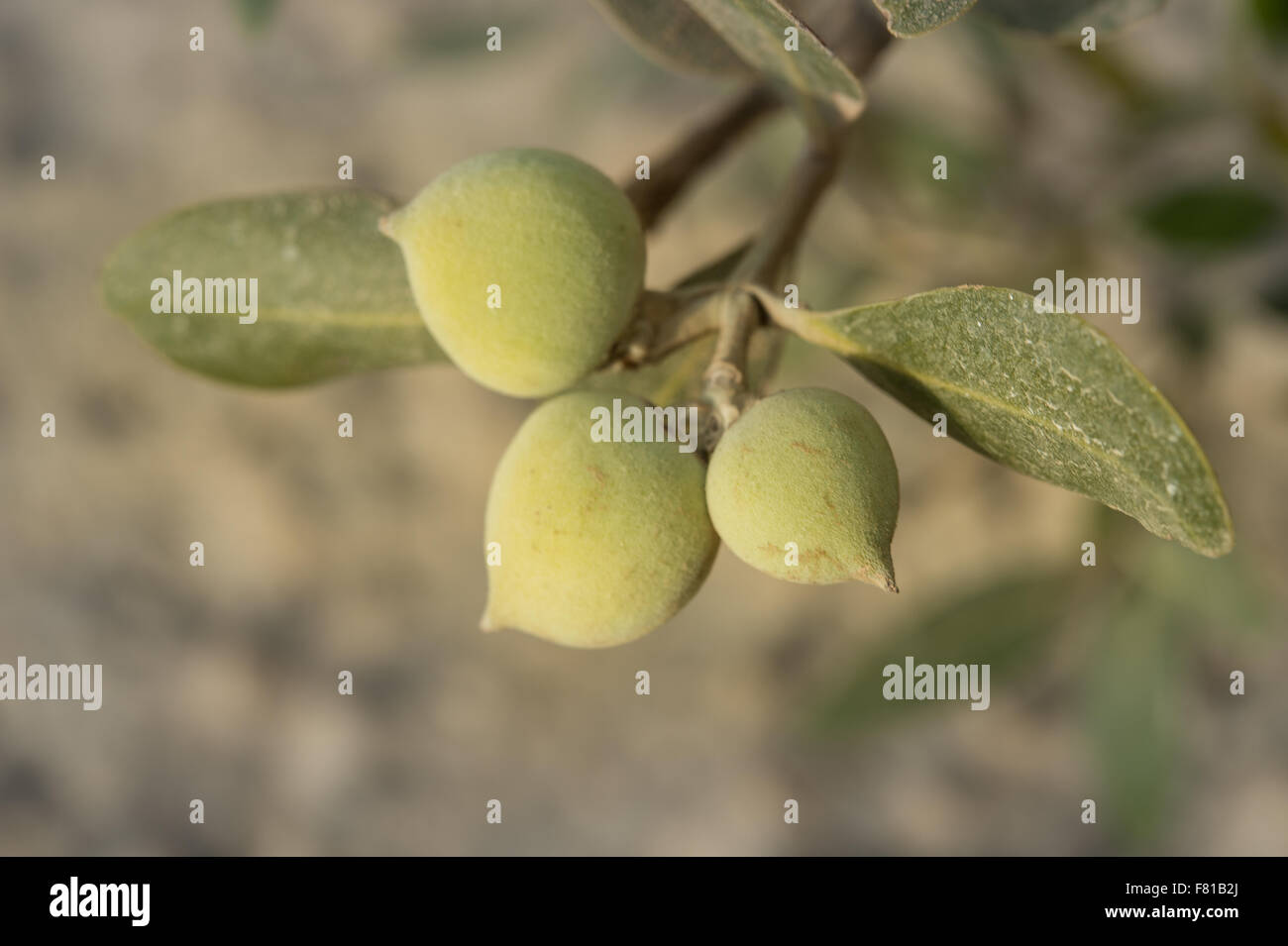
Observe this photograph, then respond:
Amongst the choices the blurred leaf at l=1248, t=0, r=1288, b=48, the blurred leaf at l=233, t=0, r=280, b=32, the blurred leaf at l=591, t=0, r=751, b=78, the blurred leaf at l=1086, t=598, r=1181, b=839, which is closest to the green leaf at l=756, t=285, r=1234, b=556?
the blurred leaf at l=591, t=0, r=751, b=78

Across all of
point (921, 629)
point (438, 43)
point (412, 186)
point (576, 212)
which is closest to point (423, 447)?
point (412, 186)

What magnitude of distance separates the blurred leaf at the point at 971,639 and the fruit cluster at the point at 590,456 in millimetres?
1066

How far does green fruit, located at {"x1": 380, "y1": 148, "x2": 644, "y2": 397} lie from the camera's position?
23.2 inches

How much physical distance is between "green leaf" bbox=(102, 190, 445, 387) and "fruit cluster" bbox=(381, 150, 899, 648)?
0.52 ft

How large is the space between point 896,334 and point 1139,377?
0.53 feet

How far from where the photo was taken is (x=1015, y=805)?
1.97 m

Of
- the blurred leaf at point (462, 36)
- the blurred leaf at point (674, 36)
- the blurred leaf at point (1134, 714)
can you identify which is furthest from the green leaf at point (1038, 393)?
the blurred leaf at point (462, 36)

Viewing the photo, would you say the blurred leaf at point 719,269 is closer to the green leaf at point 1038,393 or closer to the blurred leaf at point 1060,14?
the green leaf at point 1038,393

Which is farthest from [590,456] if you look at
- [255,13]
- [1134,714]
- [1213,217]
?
[1134,714]

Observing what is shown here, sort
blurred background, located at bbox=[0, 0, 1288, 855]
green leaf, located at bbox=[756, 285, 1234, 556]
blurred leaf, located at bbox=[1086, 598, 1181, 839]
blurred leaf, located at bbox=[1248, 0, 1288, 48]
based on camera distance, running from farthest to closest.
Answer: blurred background, located at bbox=[0, 0, 1288, 855]
blurred leaf, located at bbox=[1086, 598, 1181, 839]
blurred leaf, located at bbox=[1248, 0, 1288, 48]
green leaf, located at bbox=[756, 285, 1234, 556]

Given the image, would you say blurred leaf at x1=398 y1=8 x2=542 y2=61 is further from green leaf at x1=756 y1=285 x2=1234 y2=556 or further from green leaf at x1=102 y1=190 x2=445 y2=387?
green leaf at x1=756 y1=285 x2=1234 y2=556

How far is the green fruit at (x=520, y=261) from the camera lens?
0.59 metres

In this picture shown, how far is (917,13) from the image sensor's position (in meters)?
0.51
